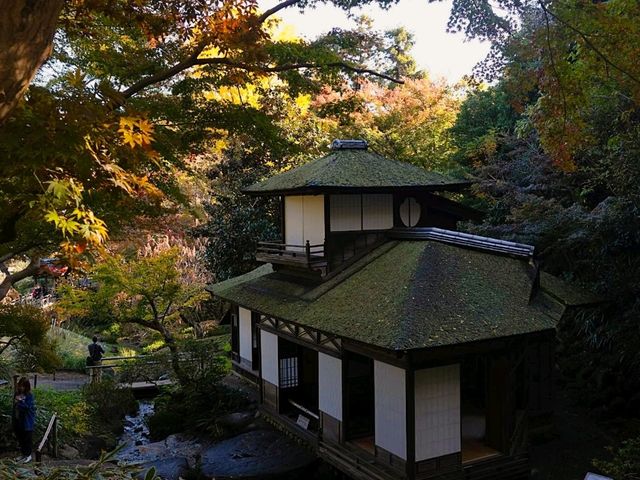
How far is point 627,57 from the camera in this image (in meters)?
8.48

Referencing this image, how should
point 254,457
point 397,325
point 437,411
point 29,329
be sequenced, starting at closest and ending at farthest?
1. point 397,325
2. point 437,411
3. point 29,329
4. point 254,457

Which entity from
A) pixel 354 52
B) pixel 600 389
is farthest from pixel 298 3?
pixel 600 389

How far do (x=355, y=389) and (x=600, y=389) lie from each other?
5875 millimetres

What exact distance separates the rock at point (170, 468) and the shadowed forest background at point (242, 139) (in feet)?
10.8

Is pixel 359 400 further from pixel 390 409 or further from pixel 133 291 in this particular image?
pixel 133 291

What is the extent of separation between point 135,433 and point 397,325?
11180 millimetres

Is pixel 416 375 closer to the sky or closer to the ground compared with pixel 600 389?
closer to the sky

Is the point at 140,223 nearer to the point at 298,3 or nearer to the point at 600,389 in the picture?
the point at 298,3

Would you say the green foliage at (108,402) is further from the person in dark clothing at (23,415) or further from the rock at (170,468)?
the person in dark clothing at (23,415)

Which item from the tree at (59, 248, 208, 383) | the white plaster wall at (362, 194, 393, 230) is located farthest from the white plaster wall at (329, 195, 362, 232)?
the tree at (59, 248, 208, 383)

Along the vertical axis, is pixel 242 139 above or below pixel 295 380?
above

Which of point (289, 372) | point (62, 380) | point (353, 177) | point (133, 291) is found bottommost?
point (62, 380)

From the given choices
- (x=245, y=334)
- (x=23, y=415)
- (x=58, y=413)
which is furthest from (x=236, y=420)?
(x=23, y=415)

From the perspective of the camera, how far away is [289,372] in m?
12.9
